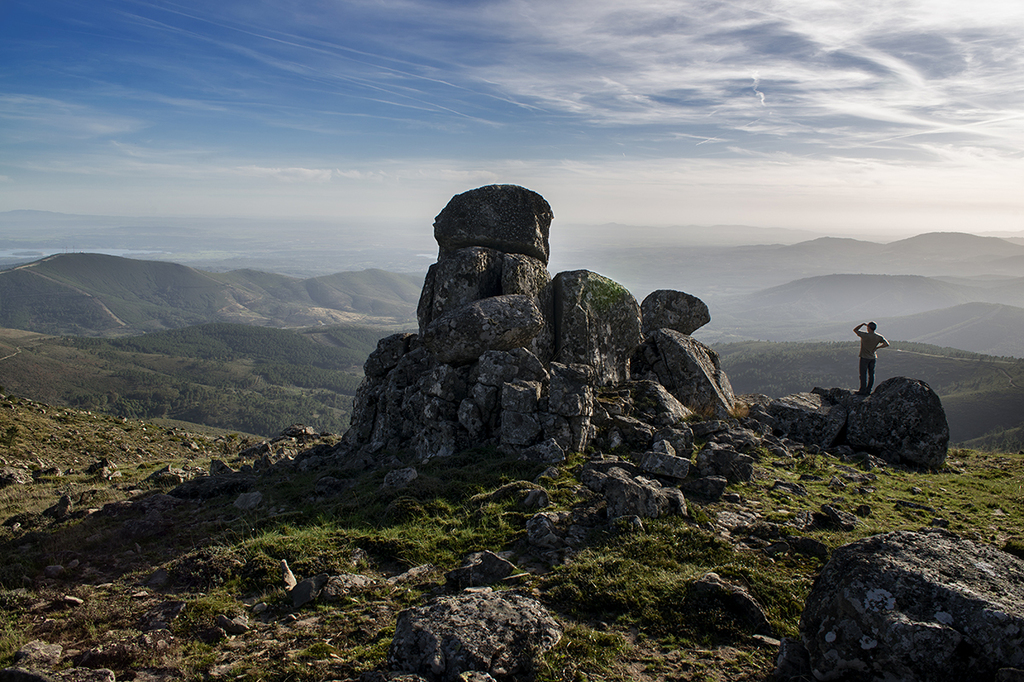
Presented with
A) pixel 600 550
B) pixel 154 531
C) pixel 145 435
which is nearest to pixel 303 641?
pixel 600 550

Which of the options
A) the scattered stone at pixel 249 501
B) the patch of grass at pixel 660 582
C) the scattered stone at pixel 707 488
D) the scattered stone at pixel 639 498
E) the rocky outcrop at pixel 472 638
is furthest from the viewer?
the scattered stone at pixel 249 501

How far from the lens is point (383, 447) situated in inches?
867

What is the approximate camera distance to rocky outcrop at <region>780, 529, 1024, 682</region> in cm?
645

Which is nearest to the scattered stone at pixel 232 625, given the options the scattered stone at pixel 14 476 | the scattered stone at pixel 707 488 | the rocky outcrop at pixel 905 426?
the scattered stone at pixel 707 488

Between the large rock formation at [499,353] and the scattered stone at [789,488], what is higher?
the large rock formation at [499,353]

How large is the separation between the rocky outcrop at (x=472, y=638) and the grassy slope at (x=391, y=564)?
406 millimetres

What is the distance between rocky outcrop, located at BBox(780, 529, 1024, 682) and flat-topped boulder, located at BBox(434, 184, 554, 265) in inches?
826

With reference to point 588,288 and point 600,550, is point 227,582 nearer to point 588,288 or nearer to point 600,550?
point 600,550

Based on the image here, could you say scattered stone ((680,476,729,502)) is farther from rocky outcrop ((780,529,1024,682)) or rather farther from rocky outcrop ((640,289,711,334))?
rocky outcrop ((640,289,711,334))

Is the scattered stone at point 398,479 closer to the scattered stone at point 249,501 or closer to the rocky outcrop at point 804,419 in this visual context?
the scattered stone at point 249,501

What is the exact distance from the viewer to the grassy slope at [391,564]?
835cm

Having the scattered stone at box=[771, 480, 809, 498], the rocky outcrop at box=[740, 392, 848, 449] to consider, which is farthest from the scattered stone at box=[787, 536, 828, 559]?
the rocky outcrop at box=[740, 392, 848, 449]

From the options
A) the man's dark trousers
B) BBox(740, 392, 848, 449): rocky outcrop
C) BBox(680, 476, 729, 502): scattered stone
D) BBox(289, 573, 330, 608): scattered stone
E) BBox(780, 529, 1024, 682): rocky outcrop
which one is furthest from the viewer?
the man's dark trousers

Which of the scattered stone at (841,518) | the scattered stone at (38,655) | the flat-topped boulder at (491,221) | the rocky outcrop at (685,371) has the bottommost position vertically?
the scattered stone at (38,655)
